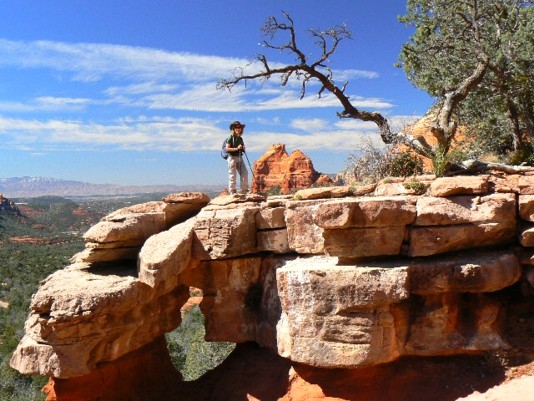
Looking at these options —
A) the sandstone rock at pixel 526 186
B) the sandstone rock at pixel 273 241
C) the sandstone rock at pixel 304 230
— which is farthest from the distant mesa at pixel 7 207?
the sandstone rock at pixel 526 186

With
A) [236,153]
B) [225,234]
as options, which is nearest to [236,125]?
[236,153]

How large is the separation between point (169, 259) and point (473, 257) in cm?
666

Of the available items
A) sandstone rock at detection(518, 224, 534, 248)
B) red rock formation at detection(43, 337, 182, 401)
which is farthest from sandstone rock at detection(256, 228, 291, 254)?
sandstone rock at detection(518, 224, 534, 248)

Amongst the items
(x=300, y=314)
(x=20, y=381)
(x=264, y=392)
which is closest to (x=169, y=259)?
(x=300, y=314)

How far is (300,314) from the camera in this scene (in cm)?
1006

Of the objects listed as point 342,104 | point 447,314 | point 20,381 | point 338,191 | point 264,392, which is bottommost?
point 20,381

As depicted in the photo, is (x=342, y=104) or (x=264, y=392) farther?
(x=342, y=104)

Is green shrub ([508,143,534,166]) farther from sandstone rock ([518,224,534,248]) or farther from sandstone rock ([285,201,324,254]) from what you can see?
sandstone rock ([285,201,324,254])

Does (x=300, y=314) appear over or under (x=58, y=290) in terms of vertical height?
under

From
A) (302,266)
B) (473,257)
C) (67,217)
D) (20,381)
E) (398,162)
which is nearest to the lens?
(473,257)

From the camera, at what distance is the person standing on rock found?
506 inches

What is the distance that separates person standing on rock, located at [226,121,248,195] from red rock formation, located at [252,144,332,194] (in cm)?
4585

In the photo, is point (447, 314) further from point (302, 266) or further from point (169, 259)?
point (169, 259)

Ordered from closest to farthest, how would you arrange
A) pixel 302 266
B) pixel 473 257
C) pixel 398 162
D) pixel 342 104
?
pixel 473 257
pixel 302 266
pixel 398 162
pixel 342 104
